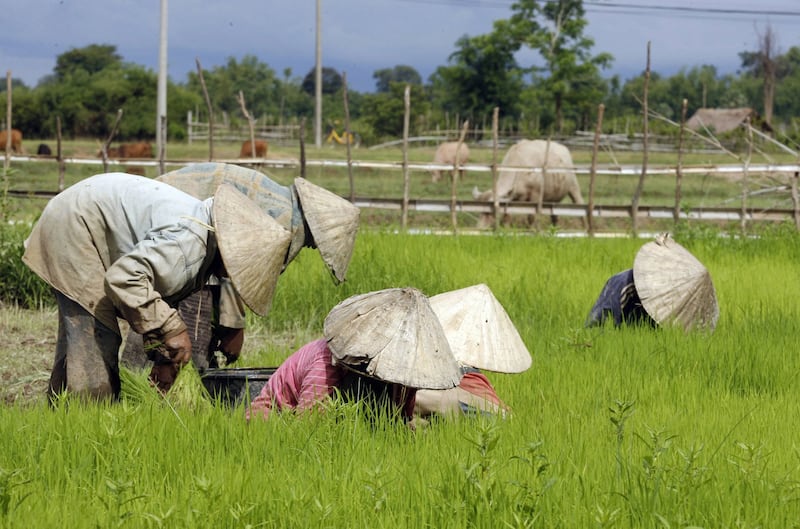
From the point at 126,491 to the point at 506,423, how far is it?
1483 millimetres

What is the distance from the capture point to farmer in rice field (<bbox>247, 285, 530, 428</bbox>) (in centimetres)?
331

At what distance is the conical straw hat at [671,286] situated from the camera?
5762 millimetres

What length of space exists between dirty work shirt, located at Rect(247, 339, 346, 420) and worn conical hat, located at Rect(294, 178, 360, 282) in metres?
0.60

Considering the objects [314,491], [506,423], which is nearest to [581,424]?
[506,423]

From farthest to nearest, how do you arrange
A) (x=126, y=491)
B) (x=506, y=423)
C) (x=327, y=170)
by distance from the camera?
1. (x=327, y=170)
2. (x=506, y=423)
3. (x=126, y=491)

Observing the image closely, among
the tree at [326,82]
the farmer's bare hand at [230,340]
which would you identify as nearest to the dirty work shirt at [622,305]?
the farmer's bare hand at [230,340]

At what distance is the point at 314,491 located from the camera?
2.97 meters

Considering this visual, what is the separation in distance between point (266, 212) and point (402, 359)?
115cm

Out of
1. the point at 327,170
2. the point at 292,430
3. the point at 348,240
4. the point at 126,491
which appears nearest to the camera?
the point at 126,491

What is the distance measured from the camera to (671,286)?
575cm

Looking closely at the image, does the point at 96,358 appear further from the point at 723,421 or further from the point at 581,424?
the point at 723,421

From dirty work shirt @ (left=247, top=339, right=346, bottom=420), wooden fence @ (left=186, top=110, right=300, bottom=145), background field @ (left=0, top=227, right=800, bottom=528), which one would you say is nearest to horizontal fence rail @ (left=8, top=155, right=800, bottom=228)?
background field @ (left=0, top=227, right=800, bottom=528)

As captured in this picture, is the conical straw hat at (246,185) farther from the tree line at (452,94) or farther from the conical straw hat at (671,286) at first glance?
the tree line at (452,94)

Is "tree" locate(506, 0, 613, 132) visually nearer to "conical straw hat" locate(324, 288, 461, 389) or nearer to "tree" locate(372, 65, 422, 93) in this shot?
"conical straw hat" locate(324, 288, 461, 389)
